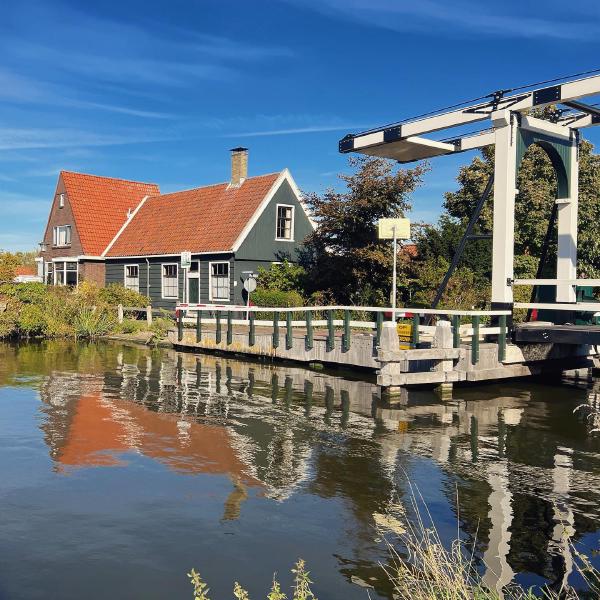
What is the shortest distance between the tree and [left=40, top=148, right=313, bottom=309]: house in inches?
137

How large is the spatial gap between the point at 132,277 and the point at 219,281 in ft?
22.8

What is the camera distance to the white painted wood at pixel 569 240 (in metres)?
16.3

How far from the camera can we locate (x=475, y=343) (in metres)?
14.4

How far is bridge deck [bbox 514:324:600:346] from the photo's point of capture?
1398 cm

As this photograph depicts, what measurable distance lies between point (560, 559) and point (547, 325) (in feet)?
34.0

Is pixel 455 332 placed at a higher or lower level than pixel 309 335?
higher

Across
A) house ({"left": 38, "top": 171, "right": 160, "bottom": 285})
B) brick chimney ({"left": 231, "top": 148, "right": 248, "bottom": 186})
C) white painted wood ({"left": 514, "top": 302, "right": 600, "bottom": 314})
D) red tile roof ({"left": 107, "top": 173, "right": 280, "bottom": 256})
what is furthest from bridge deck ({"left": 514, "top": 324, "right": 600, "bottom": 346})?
house ({"left": 38, "top": 171, "right": 160, "bottom": 285})

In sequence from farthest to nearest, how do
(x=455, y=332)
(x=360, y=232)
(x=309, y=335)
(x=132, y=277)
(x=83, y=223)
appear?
(x=83, y=223), (x=132, y=277), (x=360, y=232), (x=309, y=335), (x=455, y=332)

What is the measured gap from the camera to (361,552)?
620 cm

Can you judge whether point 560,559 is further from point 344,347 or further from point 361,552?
point 344,347

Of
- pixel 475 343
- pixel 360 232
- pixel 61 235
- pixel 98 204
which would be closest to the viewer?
pixel 475 343

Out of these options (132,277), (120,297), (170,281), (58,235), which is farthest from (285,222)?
(58,235)

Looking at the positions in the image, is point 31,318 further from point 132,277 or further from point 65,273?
point 65,273

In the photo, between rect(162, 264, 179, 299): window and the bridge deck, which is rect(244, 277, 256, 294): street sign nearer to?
rect(162, 264, 179, 299): window
